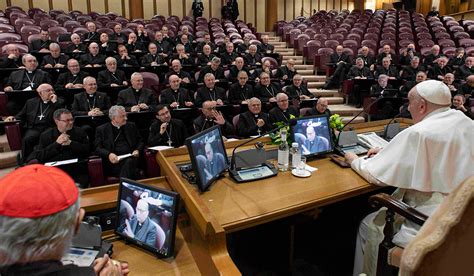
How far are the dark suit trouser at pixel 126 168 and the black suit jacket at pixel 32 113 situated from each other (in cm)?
130

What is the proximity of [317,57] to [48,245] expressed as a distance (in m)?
8.74

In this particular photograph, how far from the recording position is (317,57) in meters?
8.91

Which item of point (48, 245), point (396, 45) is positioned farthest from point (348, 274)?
point (396, 45)

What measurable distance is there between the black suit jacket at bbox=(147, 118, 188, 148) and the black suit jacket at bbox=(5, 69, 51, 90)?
2293 mm

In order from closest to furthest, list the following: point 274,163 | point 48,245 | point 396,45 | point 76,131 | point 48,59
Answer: point 48,245, point 274,163, point 76,131, point 48,59, point 396,45

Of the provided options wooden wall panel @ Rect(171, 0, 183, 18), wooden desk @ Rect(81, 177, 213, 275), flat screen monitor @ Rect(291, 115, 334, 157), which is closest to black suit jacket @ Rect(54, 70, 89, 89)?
wooden desk @ Rect(81, 177, 213, 275)

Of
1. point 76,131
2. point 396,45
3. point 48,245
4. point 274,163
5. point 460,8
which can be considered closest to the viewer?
point 48,245

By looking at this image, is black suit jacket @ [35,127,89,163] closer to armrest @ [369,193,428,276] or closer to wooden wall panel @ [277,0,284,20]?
armrest @ [369,193,428,276]

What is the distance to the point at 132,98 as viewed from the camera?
17.1ft

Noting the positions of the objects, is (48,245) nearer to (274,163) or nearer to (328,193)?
(328,193)

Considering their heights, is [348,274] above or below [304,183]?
below

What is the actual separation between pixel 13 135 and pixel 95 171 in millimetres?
1326

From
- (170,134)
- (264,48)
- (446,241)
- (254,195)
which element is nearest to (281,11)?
(264,48)

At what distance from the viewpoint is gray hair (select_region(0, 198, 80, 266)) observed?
0.82 meters
